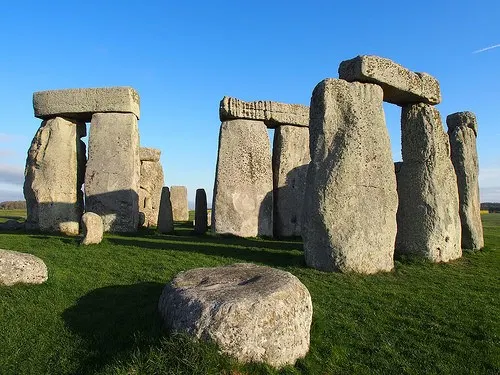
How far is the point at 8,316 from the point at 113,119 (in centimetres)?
937

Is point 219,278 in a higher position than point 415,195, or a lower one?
lower

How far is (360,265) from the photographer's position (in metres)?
8.13

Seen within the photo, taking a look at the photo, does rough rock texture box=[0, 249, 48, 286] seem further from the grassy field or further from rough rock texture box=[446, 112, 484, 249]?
rough rock texture box=[446, 112, 484, 249]

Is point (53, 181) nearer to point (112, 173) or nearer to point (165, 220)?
point (112, 173)

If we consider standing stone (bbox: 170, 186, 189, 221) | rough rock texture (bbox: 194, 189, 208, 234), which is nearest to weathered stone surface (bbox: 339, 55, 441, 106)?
rough rock texture (bbox: 194, 189, 208, 234)

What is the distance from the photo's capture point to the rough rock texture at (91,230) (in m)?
10.6

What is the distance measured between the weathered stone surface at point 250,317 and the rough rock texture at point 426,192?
560 centimetres

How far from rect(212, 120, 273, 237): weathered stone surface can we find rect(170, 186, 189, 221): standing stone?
808 centimetres

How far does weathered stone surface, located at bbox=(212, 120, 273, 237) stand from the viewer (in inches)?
543

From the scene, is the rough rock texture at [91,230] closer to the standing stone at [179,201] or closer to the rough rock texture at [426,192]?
the rough rock texture at [426,192]

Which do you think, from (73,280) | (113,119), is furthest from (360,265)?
(113,119)

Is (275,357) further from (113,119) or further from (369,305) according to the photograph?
(113,119)

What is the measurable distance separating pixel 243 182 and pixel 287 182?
1796 mm

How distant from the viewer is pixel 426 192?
9812mm
